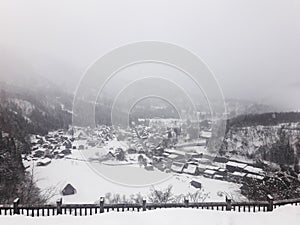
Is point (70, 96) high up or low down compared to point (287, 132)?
up

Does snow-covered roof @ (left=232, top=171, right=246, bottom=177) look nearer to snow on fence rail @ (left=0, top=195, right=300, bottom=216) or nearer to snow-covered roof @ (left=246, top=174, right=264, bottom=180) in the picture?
snow-covered roof @ (left=246, top=174, right=264, bottom=180)

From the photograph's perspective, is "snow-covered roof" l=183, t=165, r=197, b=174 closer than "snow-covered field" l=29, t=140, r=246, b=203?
No

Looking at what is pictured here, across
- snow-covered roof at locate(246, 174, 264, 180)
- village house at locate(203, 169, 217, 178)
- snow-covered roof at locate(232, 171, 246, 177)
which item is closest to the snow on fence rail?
village house at locate(203, 169, 217, 178)

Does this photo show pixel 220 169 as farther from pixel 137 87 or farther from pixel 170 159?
pixel 137 87

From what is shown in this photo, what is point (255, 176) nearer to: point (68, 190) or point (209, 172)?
point (209, 172)

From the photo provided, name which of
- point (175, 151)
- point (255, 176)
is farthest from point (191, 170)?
point (255, 176)

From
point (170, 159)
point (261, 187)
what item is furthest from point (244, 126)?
point (170, 159)
